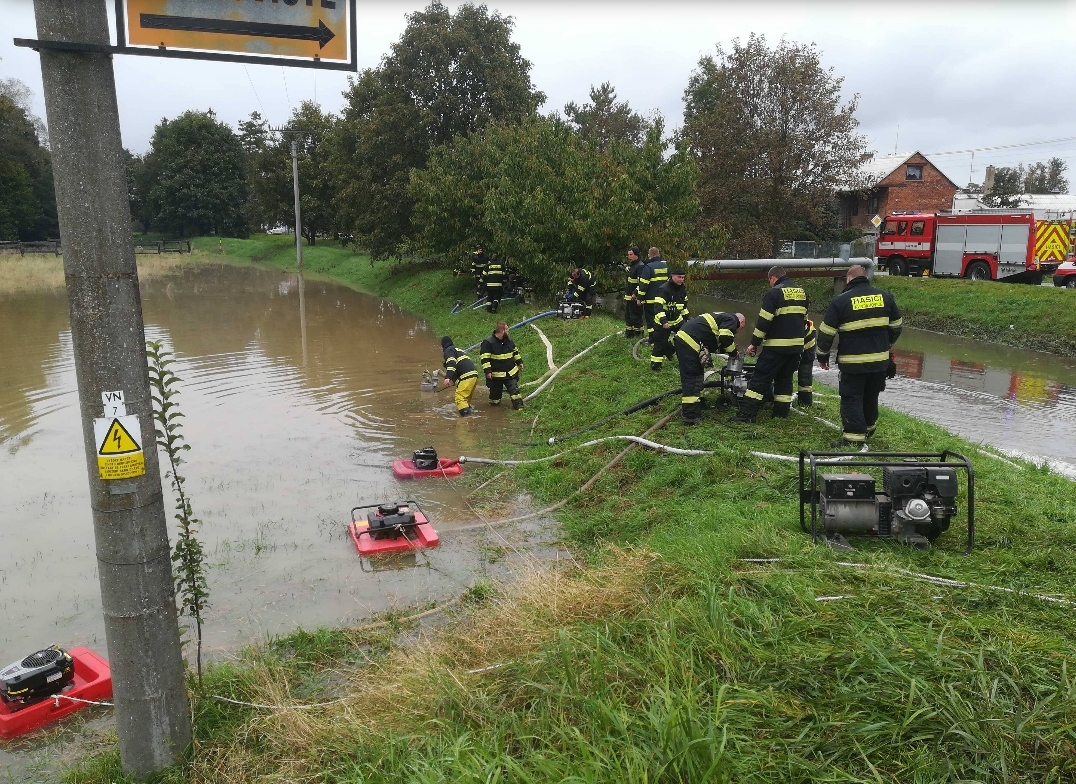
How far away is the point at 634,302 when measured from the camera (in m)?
13.5

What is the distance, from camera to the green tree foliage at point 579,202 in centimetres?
1833

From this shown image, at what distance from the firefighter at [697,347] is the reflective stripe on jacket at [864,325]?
1596 mm

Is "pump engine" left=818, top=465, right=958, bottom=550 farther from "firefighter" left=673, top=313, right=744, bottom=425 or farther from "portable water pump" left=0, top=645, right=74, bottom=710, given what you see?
"portable water pump" left=0, top=645, right=74, bottom=710

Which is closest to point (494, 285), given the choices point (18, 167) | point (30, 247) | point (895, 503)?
point (895, 503)

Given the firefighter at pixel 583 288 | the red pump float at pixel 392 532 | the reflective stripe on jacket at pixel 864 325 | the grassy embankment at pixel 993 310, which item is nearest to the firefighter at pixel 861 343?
the reflective stripe on jacket at pixel 864 325

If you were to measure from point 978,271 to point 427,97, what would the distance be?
71.6ft

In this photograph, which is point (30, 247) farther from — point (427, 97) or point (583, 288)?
point (583, 288)

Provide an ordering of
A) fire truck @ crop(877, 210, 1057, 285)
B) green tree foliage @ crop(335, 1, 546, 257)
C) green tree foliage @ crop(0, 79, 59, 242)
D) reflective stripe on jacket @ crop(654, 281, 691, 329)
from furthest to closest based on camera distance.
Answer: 1. green tree foliage @ crop(0, 79, 59, 242)
2. green tree foliage @ crop(335, 1, 546, 257)
3. fire truck @ crop(877, 210, 1057, 285)
4. reflective stripe on jacket @ crop(654, 281, 691, 329)

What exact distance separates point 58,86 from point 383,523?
15.3ft

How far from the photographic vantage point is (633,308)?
542 inches

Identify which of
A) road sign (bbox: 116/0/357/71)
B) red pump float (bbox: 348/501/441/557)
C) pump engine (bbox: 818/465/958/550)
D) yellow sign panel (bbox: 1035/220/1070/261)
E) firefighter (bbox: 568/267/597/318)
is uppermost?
road sign (bbox: 116/0/357/71)

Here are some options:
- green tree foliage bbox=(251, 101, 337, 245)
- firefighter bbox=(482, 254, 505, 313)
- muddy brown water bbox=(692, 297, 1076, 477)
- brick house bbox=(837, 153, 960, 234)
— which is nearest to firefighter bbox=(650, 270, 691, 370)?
muddy brown water bbox=(692, 297, 1076, 477)

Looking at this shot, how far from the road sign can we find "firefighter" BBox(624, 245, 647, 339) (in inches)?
397

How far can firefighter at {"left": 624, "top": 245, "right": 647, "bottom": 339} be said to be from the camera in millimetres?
13369
